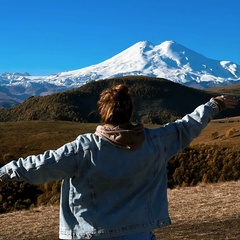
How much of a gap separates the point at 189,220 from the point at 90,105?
162253 millimetres

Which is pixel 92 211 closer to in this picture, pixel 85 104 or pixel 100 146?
pixel 100 146

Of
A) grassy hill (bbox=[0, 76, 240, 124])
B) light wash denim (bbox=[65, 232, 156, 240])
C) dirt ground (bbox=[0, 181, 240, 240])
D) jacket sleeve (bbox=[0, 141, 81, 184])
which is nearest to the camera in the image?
jacket sleeve (bbox=[0, 141, 81, 184])

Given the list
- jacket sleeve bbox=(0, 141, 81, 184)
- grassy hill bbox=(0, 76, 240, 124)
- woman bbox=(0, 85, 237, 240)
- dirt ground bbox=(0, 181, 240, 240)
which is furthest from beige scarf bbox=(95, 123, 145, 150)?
grassy hill bbox=(0, 76, 240, 124)

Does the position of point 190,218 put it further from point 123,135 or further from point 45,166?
point 45,166

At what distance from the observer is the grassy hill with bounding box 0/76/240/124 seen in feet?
465

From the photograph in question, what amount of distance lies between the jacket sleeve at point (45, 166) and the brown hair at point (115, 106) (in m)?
0.32

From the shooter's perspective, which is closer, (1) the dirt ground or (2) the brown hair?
(2) the brown hair

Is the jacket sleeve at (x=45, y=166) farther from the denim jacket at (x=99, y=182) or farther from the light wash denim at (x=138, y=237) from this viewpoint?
the light wash denim at (x=138, y=237)

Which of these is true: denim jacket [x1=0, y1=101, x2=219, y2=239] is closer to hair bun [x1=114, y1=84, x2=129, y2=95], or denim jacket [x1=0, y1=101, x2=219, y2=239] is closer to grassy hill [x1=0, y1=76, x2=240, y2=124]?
hair bun [x1=114, y1=84, x2=129, y2=95]

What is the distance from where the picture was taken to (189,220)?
1212 centimetres

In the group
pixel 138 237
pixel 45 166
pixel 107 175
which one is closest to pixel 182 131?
pixel 107 175

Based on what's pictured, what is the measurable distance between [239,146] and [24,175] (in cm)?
3506

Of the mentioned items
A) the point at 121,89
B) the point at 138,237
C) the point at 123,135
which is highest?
the point at 121,89

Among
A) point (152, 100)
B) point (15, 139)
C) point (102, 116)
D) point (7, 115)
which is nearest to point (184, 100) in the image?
point (152, 100)
